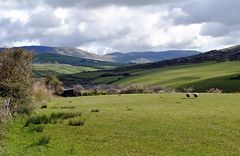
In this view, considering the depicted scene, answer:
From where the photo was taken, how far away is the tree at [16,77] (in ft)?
174

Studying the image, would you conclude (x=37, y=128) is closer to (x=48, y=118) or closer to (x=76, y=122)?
(x=76, y=122)

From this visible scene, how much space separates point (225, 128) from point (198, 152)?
29.0ft

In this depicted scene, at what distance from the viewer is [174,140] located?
3353 centimetres

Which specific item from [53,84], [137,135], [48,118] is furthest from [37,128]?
[53,84]

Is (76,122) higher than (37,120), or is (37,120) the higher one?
(37,120)

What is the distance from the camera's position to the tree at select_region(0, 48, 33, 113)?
5297 cm

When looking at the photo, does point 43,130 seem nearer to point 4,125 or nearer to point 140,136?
point 4,125

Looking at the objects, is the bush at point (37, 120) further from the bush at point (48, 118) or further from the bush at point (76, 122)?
the bush at point (76, 122)

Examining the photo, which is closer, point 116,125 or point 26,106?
point 116,125

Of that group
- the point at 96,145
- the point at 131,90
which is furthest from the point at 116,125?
the point at 131,90

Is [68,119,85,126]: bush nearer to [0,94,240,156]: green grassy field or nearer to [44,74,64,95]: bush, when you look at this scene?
[0,94,240,156]: green grassy field

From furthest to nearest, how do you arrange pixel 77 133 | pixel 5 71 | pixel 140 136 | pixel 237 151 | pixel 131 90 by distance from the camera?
pixel 131 90
pixel 5 71
pixel 77 133
pixel 140 136
pixel 237 151

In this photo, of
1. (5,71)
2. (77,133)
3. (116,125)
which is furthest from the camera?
(5,71)

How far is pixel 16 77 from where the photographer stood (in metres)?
62.2
